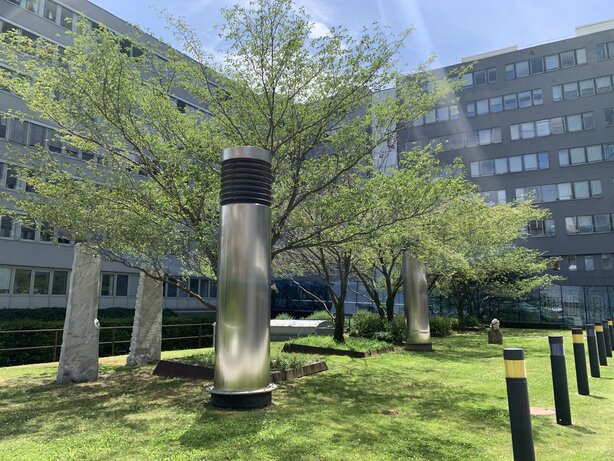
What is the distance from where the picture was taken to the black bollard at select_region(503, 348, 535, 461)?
4.05m

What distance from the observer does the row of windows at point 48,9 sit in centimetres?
2822

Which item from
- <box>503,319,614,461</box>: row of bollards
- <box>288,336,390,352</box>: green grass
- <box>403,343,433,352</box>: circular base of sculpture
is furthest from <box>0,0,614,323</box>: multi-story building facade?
<box>503,319,614,461</box>: row of bollards

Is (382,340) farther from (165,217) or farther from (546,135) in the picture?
(546,135)

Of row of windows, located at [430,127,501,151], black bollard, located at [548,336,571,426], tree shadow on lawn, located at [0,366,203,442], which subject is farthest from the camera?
row of windows, located at [430,127,501,151]

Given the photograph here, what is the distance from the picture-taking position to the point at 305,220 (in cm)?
1165

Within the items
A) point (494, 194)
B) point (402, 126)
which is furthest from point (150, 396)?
point (494, 194)

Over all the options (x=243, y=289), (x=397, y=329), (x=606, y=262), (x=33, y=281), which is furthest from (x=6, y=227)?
(x=606, y=262)

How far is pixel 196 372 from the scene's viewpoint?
996cm

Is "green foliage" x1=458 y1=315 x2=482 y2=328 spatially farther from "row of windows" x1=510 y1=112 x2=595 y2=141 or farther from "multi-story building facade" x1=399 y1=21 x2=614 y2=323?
"row of windows" x1=510 y1=112 x2=595 y2=141

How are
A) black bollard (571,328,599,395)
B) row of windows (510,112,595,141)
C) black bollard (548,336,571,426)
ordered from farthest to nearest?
row of windows (510,112,595,141) < black bollard (571,328,599,395) < black bollard (548,336,571,426)

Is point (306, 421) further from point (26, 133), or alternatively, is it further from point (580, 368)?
point (26, 133)

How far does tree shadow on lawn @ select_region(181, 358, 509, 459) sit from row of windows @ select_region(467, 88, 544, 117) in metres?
38.8

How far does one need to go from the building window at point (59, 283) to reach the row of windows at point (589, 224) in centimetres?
3881

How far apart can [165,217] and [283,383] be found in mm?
4542
